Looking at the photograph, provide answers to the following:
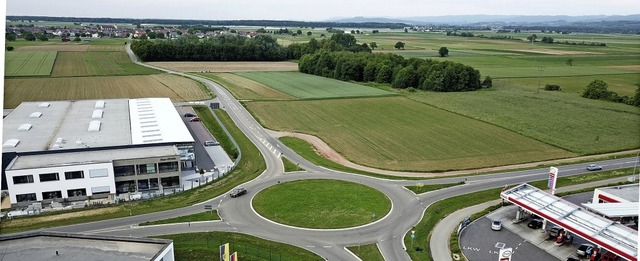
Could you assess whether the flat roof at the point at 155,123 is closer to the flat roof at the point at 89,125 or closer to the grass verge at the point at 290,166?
the flat roof at the point at 89,125

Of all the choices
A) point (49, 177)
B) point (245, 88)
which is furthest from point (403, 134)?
point (245, 88)

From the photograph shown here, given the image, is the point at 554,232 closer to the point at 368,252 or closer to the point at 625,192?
the point at 625,192

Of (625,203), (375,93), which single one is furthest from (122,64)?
(625,203)

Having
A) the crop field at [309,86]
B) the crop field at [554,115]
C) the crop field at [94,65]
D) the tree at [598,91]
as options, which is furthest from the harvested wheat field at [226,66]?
the tree at [598,91]

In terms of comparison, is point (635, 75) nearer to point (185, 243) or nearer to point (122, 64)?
point (185, 243)

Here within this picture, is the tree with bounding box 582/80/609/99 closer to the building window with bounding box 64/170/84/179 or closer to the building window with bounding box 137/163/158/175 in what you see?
the building window with bounding box 137/163/158/175
